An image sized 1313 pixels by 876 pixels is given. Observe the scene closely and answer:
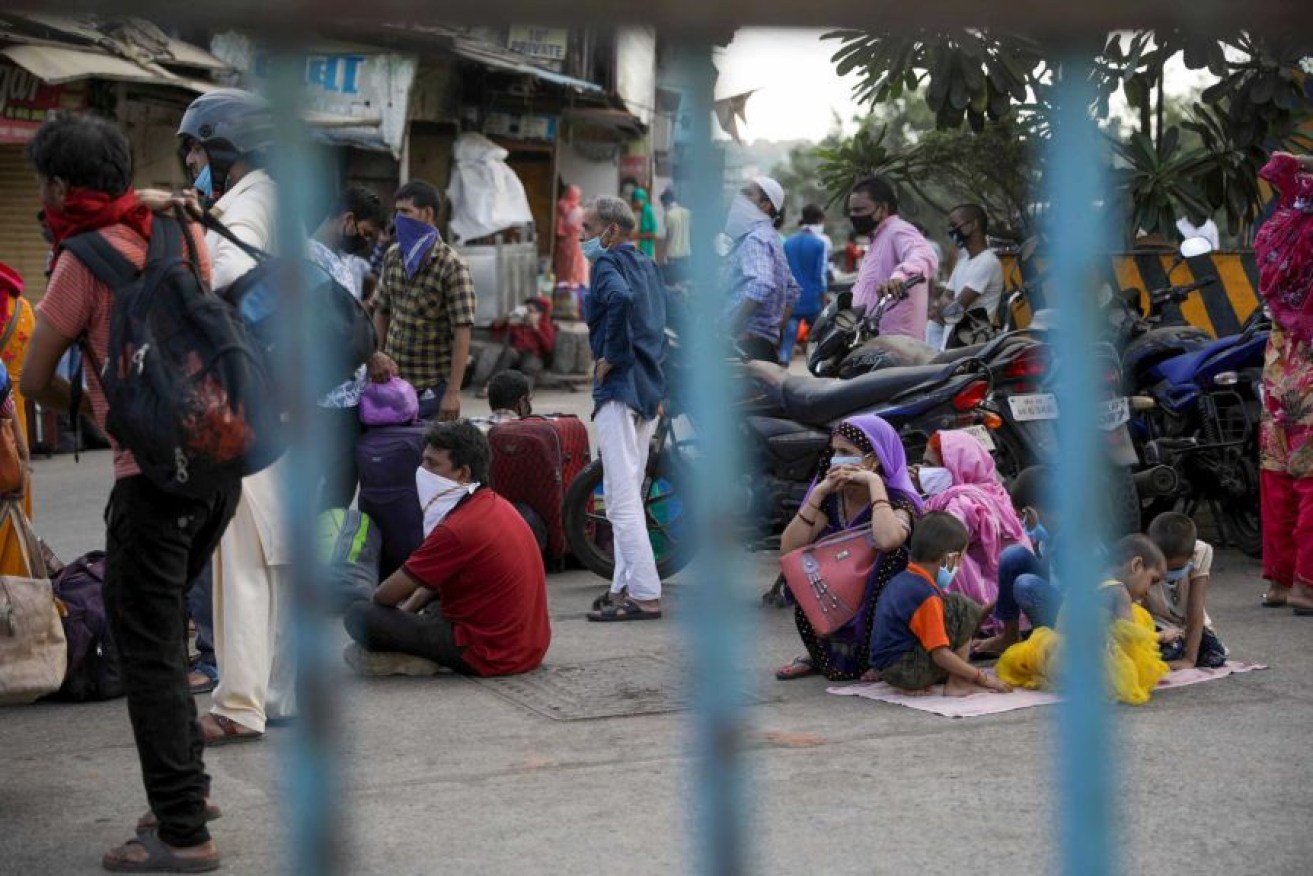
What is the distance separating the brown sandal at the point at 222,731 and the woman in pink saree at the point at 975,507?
94.3 inches

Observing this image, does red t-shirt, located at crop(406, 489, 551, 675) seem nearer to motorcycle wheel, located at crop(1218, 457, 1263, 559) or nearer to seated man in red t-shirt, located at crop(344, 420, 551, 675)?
seated man in red t-shirt, located at crop(344, 420, 551, 675)

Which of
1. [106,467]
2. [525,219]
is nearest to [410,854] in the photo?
[106,467]

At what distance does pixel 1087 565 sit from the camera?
6.27ft

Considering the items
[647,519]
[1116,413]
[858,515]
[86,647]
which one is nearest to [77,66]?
[647,519]

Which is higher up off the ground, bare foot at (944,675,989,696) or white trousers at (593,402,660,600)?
white trousers at (593,402,660,600)

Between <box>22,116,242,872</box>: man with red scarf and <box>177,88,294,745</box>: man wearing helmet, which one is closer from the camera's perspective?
<box>22,116,242,872</box>: man with red scarf

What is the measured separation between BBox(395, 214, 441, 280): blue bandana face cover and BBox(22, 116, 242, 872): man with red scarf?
12.3ft

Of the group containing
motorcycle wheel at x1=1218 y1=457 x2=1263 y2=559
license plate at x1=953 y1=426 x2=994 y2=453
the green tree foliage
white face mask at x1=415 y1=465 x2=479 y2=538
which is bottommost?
motorcycle wheel at x1=1218 y1=457 x2=1263 y2=559

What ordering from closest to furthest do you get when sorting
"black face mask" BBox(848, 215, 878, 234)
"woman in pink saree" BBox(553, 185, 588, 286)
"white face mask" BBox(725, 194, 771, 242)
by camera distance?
"white face mask" BBox(725, 194, 771, 242)
"black face mask" BBox(848, 215, 878, 234)
"woman in pink saree" BBox(553, 185, 588, 286)

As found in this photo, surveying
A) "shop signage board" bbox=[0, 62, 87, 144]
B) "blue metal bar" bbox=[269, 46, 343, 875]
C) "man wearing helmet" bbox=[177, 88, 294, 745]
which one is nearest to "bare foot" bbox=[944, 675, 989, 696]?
"man wearing helmet" bbox=[177, 88, 294, 745]

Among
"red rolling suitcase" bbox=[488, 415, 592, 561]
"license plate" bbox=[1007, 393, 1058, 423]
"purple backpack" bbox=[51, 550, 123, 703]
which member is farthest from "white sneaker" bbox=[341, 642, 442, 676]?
"license plate" bbox=[1007, 393, 1058, 423]

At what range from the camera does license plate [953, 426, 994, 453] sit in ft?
23.9

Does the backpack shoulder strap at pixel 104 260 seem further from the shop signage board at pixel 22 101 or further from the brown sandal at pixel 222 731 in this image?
the shop signage board at pixel 22 101

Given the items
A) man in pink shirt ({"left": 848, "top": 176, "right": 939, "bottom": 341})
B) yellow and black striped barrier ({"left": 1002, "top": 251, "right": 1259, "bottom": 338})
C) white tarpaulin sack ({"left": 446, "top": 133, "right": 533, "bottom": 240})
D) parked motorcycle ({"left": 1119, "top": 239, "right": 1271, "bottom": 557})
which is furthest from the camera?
white tarpaulin sack ({"left": 446, "top": 133, "right": 533, "bottom": 240})
